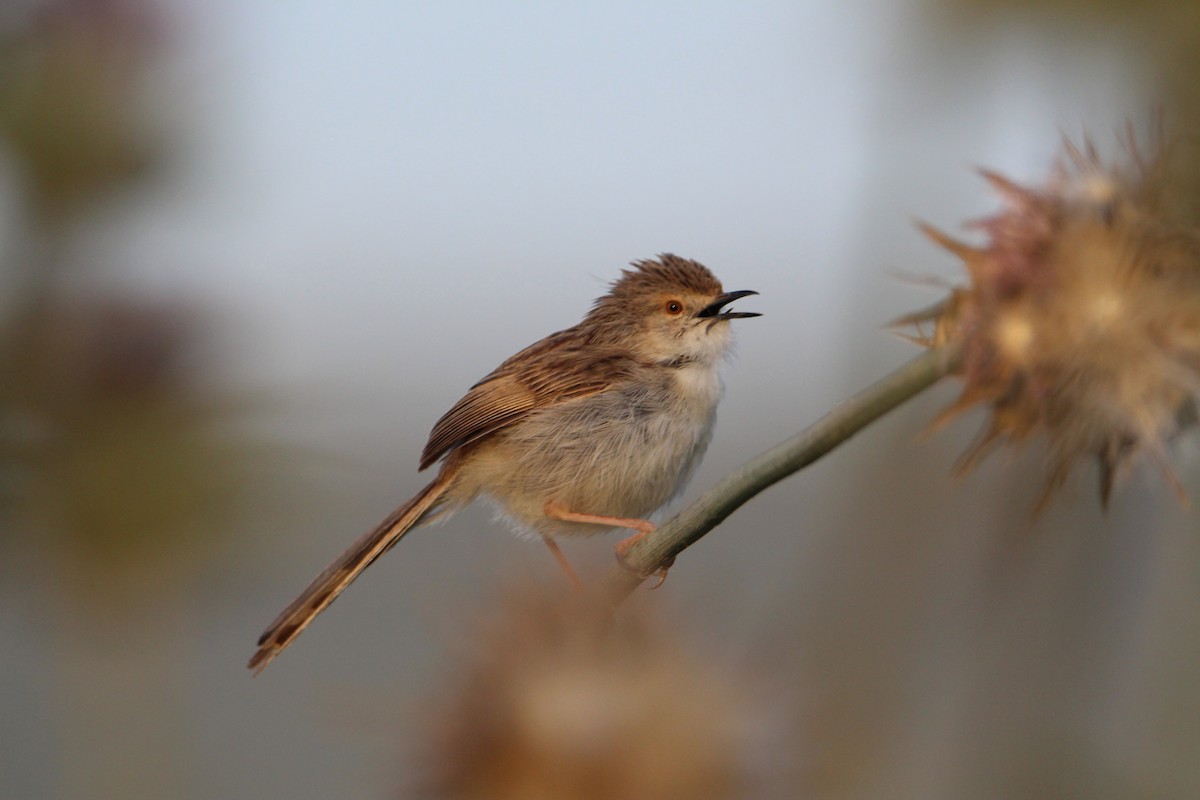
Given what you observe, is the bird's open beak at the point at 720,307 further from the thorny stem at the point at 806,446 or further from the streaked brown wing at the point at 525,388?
the thorny stem at the point at 806,446

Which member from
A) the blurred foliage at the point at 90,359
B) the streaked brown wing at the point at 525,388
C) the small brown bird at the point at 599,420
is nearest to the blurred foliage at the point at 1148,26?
the small brown bird at the point at 599,420

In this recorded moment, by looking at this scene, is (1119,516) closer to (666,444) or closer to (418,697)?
(666,444)

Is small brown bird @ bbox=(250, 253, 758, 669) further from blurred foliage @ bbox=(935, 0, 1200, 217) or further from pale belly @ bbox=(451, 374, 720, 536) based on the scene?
blurred foliage @ bbox=(935, 0, 1200, 217)

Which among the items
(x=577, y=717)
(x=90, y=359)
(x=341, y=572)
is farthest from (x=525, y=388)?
(x=577, y=717)

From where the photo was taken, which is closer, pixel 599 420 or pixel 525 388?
pixel 599 420

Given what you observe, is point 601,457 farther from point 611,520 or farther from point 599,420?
point 611,520

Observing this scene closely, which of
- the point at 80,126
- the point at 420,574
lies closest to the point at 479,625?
the point at 420,574
